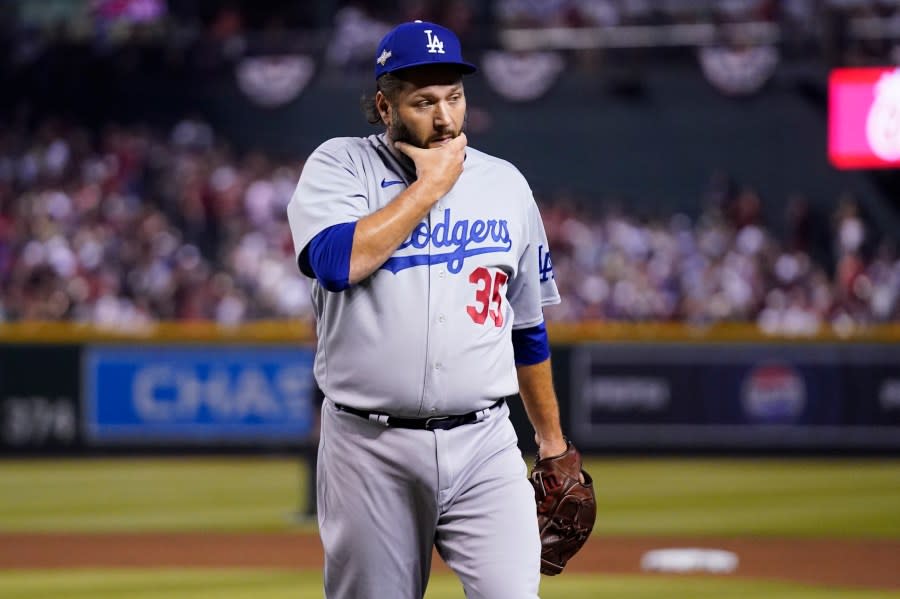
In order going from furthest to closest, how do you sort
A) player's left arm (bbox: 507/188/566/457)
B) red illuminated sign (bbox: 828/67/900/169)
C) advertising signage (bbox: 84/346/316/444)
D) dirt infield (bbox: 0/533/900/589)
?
advertising signage (bbox: 84/346/316/444) → red illuminated sign (bbox: 828/67/900/169) → dirt infield (bbox: 0/533/900/589) → player's left arm (bbox: 507/188/566/457)

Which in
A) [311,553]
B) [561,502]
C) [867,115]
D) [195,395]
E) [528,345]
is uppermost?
[867,115]

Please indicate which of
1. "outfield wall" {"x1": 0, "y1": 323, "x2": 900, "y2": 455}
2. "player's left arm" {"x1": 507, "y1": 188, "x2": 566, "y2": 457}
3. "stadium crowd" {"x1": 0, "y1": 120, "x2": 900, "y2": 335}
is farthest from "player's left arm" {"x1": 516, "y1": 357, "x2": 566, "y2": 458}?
"stadium crowd" {"x1": 0, "y1": 120, "x2": 900, "y2": 335}

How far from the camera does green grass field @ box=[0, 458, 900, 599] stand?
813cm

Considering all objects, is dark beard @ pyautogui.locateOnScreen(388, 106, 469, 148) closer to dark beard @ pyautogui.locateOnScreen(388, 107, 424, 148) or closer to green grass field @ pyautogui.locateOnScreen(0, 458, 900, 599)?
dark beard @ pyautogui.locateOnScreen(388, 107, 424, 148)

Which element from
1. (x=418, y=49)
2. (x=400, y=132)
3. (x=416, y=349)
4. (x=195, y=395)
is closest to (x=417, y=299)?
(x=416, y=349)

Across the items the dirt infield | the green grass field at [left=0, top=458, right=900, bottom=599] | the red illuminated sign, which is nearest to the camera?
the green grass field at [left=0, top=458, right=900, bottom=599]

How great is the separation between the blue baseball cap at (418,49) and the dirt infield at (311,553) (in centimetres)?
572

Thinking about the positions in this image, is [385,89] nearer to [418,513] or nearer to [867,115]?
[418,513]

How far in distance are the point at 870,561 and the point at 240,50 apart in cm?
1408

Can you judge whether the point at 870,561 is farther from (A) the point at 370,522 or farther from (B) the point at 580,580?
(A) the point at 370,522

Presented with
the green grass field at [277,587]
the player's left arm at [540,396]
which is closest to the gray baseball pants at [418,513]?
the player's left arm at [540,396]

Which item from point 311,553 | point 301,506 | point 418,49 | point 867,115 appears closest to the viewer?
point 418,49

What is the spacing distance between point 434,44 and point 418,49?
1.5 inches

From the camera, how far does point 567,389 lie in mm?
15305
